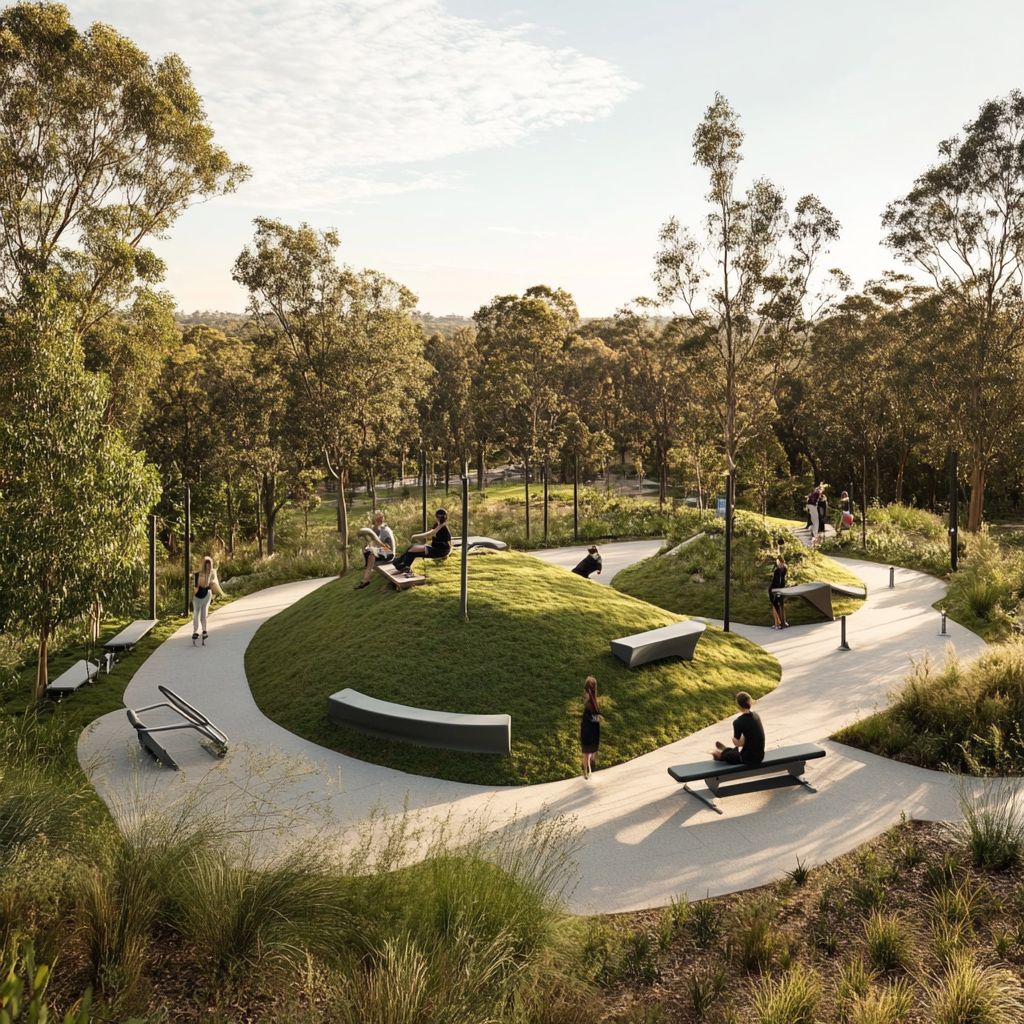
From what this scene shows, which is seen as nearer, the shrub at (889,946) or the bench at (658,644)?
the shrub at (889,946)

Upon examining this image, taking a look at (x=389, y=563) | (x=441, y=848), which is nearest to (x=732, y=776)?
(x=441, y=848)

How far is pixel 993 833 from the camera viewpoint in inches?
282

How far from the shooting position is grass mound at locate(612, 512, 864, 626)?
17688 mm

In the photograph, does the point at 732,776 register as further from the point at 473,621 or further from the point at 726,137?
the point at 726,137

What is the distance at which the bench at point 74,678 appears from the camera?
12211mm

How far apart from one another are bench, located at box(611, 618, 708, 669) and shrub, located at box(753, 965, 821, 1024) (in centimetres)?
626

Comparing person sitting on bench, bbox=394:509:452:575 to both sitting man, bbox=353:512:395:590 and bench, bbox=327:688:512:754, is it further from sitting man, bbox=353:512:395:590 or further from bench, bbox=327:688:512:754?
bench, bbox=327:688:512:754

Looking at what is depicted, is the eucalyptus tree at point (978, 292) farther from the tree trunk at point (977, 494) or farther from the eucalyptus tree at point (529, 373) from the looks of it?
the eucalyptus tree at point (529, 373)

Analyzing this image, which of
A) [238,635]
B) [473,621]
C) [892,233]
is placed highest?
[892,233]

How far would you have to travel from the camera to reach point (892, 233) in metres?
32.1

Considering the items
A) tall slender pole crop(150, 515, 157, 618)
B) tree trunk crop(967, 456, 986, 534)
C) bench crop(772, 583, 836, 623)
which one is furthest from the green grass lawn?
tree trunk crop(967, 456, 986, 534)

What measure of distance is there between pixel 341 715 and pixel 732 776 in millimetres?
5218

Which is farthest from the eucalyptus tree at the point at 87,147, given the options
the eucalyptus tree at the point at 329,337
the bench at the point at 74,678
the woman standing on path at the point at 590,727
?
the woman standing on path at the point at 590,727

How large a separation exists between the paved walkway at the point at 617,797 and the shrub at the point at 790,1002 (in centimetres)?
149
